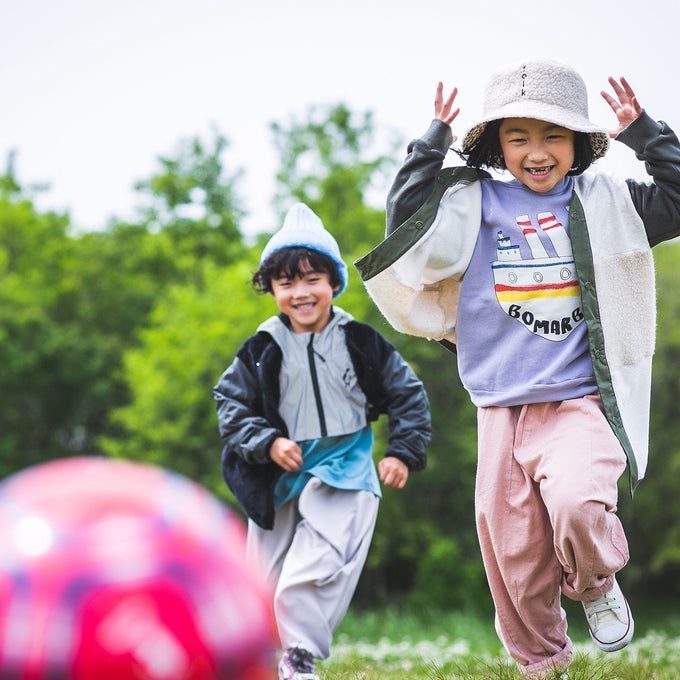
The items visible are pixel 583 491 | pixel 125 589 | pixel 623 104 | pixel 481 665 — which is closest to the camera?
pixel 125 589

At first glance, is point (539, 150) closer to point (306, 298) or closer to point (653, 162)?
point (653, 162)

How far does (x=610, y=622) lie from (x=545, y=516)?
0.45 m

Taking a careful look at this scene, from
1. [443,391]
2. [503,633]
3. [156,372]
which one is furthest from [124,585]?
[443,391]

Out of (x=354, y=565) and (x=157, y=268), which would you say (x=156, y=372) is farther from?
(x=354, y=565)

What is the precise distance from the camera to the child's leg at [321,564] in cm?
461

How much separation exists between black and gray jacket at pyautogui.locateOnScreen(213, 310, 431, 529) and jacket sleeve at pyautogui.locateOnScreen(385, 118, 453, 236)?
937mm

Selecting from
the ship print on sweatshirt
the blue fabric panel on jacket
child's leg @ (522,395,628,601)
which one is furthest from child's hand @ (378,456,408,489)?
Result: the ship print on sweatshirt

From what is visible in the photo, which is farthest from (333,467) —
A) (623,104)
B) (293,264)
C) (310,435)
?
(623,104)

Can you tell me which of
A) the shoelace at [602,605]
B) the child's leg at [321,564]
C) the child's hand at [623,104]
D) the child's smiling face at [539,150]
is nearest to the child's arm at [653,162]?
the child's hand at [623,104]

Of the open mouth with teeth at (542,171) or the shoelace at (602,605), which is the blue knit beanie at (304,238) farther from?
the shoelace at (602,605)

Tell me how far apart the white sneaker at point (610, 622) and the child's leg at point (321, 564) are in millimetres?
1031

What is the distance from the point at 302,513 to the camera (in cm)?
477

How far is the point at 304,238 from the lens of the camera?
5098 millimetres

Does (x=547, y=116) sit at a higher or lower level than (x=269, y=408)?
higher
